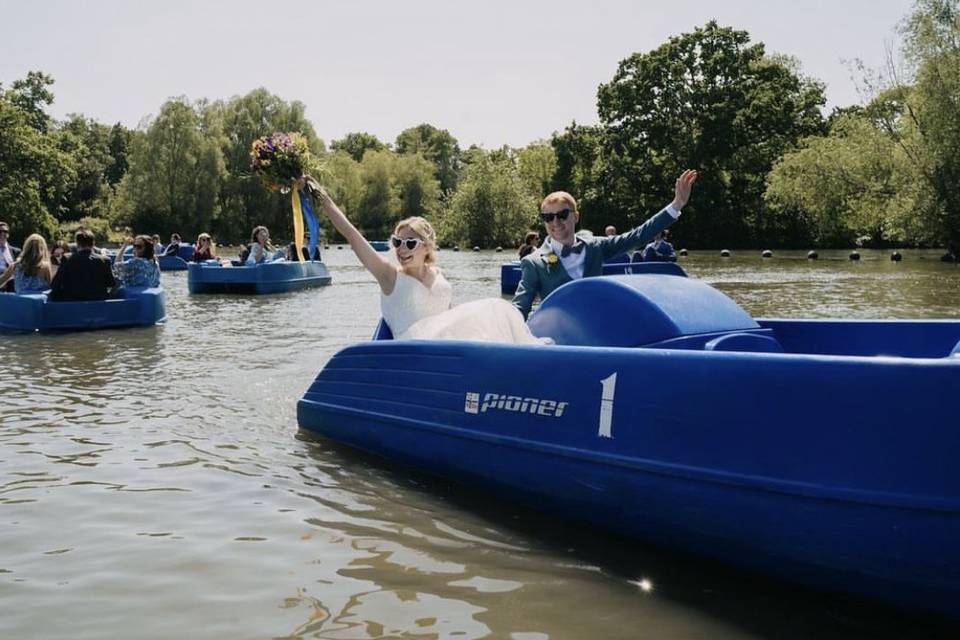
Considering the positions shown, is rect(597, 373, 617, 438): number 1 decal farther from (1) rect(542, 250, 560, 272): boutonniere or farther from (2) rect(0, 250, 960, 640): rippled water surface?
(1) rect(542, 250, 560, 272): boutonniere

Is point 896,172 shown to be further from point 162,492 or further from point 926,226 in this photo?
point 162,492

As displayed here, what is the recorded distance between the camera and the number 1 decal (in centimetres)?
420

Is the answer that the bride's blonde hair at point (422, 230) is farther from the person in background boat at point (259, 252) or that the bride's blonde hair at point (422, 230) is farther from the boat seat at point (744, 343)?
the person in background boat at point (259, 252)

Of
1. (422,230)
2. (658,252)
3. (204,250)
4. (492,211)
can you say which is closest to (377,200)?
(492,211)

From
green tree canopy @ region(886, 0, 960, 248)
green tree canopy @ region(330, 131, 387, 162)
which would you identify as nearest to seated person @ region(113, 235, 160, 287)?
green tree canopy @ region(886, 0, 960, 248)

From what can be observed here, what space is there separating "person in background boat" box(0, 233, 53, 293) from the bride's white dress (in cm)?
1054

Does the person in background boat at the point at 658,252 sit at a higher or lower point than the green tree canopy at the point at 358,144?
lower

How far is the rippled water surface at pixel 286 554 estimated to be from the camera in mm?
3676

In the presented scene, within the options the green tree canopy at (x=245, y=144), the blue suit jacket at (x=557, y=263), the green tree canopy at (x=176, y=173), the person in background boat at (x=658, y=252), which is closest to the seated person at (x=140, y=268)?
the blue suit jacket at (x=557, y=263)

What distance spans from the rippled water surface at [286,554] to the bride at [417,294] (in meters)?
0.89

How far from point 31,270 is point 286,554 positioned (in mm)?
12108

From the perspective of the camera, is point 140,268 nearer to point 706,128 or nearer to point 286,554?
point 286,554

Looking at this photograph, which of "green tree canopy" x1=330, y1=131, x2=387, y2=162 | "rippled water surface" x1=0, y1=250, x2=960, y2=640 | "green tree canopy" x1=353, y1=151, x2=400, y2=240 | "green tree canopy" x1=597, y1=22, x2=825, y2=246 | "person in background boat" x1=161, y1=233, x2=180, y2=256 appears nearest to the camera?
"rippled water surface" x1=0, y1=250, x2=960, y2=640

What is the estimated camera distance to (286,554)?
14.7 feet
